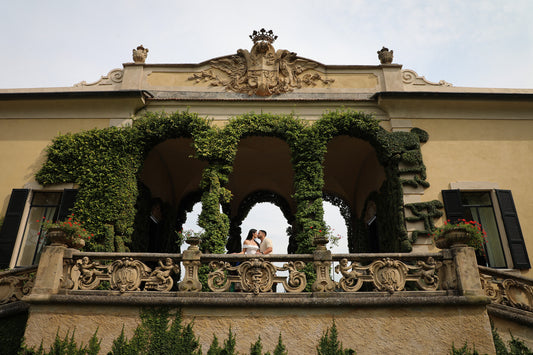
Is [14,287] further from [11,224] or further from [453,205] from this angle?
[453,205]

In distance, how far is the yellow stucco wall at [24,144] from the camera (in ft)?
33.8

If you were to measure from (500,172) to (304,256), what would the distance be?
23.5 feet

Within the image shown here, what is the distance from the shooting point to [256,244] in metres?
8.44

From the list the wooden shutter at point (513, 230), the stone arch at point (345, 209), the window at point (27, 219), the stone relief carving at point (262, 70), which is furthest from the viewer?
the stone arch at point (345, 209)

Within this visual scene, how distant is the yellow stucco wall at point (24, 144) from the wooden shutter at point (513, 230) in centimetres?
1163

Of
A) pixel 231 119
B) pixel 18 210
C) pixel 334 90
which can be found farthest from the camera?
pixel 334 90

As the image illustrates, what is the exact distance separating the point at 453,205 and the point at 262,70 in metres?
6.84

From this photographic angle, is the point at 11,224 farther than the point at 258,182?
No

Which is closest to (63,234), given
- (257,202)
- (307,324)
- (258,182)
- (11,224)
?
(11,224)

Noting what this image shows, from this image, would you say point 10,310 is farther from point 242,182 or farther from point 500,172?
point 500,172

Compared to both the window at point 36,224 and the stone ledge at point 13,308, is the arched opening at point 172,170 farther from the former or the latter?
the stone ledge at point 13,308

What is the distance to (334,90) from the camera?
452 inches

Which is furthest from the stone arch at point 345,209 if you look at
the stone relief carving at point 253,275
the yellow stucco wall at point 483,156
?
the stone relief carving at point 253,275

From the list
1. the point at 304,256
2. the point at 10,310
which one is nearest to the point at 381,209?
the point at 304,256
